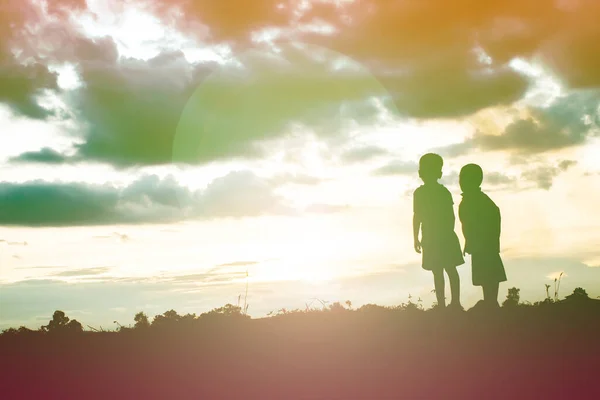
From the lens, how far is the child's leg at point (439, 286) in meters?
15.2

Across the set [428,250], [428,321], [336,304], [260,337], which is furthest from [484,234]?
[260,337]

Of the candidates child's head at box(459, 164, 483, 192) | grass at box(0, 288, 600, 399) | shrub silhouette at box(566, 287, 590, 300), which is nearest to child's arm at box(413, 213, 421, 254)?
child's head at box(459, 164, 483, 192)

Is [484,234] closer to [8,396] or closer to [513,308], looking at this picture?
[513,308]

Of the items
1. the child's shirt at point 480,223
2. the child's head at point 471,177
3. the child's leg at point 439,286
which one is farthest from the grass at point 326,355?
the child's head at point 471,177

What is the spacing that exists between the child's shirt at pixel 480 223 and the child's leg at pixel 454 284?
0.69m

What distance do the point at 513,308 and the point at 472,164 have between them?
349 cm

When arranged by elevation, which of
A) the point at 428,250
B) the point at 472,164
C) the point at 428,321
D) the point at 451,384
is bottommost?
the point at 451,384

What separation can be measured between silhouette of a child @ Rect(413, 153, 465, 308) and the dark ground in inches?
34.0

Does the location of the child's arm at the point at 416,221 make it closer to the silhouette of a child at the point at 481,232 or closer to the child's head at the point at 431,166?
the child's head at the point at 431,166

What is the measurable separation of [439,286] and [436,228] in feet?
4.33

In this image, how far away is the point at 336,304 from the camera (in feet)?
56.3

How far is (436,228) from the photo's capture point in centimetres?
1530

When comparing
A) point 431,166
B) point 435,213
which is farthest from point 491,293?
point 431,166

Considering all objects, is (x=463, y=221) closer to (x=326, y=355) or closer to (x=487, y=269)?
(x=487, y=269)
